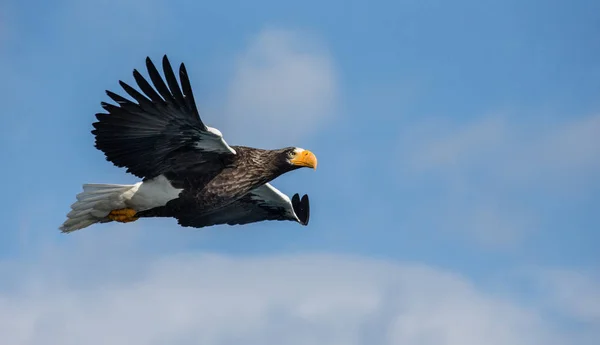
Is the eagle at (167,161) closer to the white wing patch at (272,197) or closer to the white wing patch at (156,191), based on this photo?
the white wing patch at (156,191)

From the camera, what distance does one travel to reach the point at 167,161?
16.6 m

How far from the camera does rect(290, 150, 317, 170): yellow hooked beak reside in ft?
56.0

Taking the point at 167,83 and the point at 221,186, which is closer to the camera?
the point at 167,83

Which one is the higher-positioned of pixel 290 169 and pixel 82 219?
pixel 290 169

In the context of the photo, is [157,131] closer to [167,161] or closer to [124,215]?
[167,161]

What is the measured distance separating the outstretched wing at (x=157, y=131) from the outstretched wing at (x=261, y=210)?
6.86 ft

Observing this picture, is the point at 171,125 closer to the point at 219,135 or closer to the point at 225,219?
the point at 219,135

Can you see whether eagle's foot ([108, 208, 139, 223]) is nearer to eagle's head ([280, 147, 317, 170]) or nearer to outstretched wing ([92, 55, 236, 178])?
outstretched wing ([92, 55, 236, 178])

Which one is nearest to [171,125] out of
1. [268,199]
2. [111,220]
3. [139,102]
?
[139,102]

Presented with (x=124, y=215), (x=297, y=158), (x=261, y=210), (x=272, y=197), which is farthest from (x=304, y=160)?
(x=124, y=215)

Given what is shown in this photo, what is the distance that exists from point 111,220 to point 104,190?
519mm

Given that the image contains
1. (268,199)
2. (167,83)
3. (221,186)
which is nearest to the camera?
(167,83)

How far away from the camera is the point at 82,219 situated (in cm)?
1697

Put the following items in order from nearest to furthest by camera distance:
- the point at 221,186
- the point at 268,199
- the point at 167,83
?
the point at 167,83
the point at 221,186
the point at 268,199
